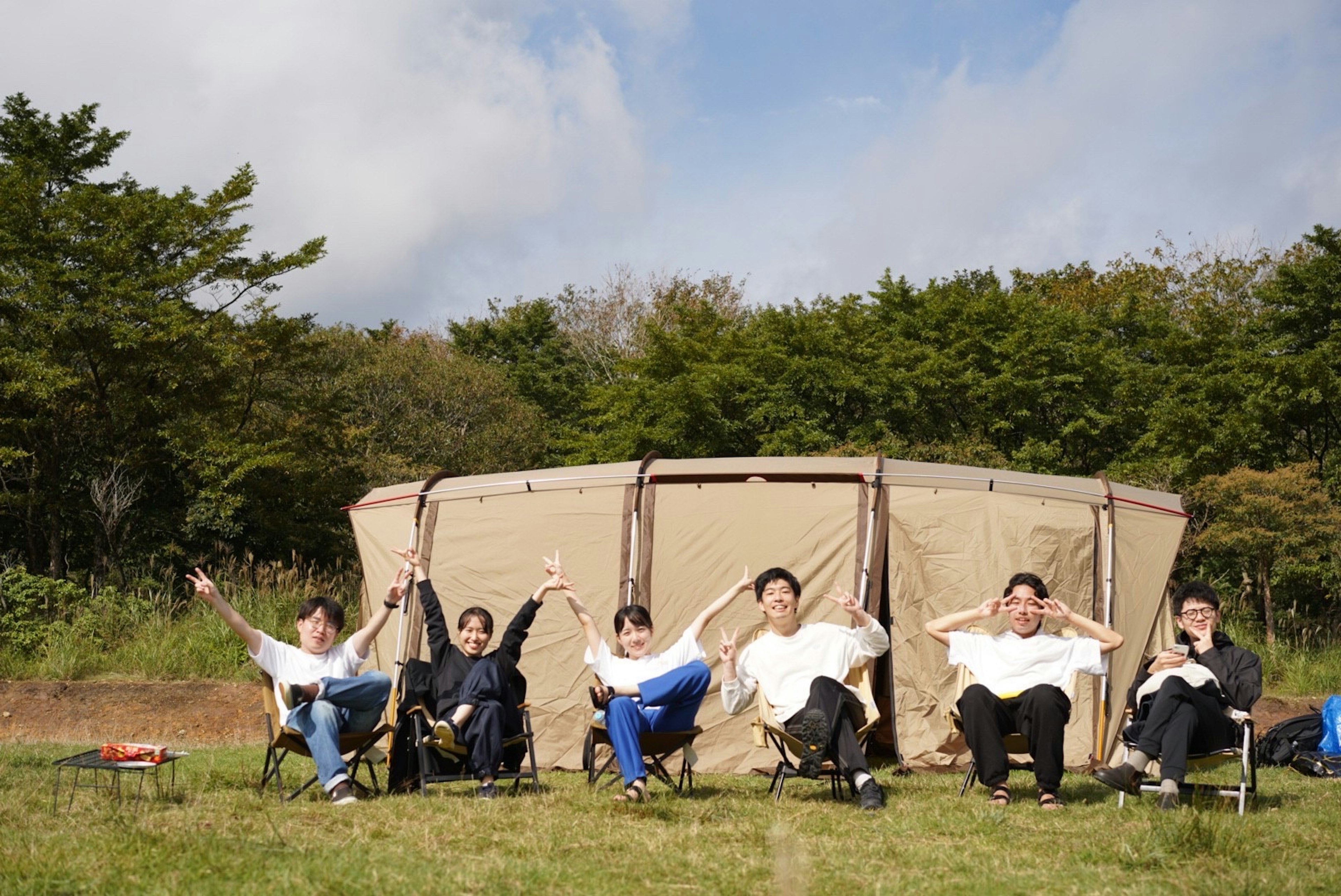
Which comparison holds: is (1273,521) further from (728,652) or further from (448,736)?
(448,736)

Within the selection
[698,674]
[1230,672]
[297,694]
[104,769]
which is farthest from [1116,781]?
[104,769]

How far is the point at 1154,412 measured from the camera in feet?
45.9

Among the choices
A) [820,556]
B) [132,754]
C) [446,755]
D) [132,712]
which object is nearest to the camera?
[132,754]

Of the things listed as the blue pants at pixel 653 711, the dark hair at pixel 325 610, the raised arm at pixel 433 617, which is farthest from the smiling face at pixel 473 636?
the blue pants at pixel 653 711

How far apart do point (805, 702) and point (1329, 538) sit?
320 inches

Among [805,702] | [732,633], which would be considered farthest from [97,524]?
[805,702]

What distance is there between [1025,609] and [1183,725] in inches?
31.2

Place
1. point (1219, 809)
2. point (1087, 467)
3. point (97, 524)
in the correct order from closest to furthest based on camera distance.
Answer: point (1219, 809)
point (97, 524)
point (1087, 467)

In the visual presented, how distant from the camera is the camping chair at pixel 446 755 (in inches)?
199

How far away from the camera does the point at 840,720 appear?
4926mm

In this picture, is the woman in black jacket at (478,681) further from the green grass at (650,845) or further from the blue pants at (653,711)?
the blue pants at (653,711)

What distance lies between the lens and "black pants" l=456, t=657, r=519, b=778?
16.5ft

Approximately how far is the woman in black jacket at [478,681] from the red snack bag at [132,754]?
1.11 meters

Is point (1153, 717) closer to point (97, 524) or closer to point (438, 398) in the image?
point (97, 524)
